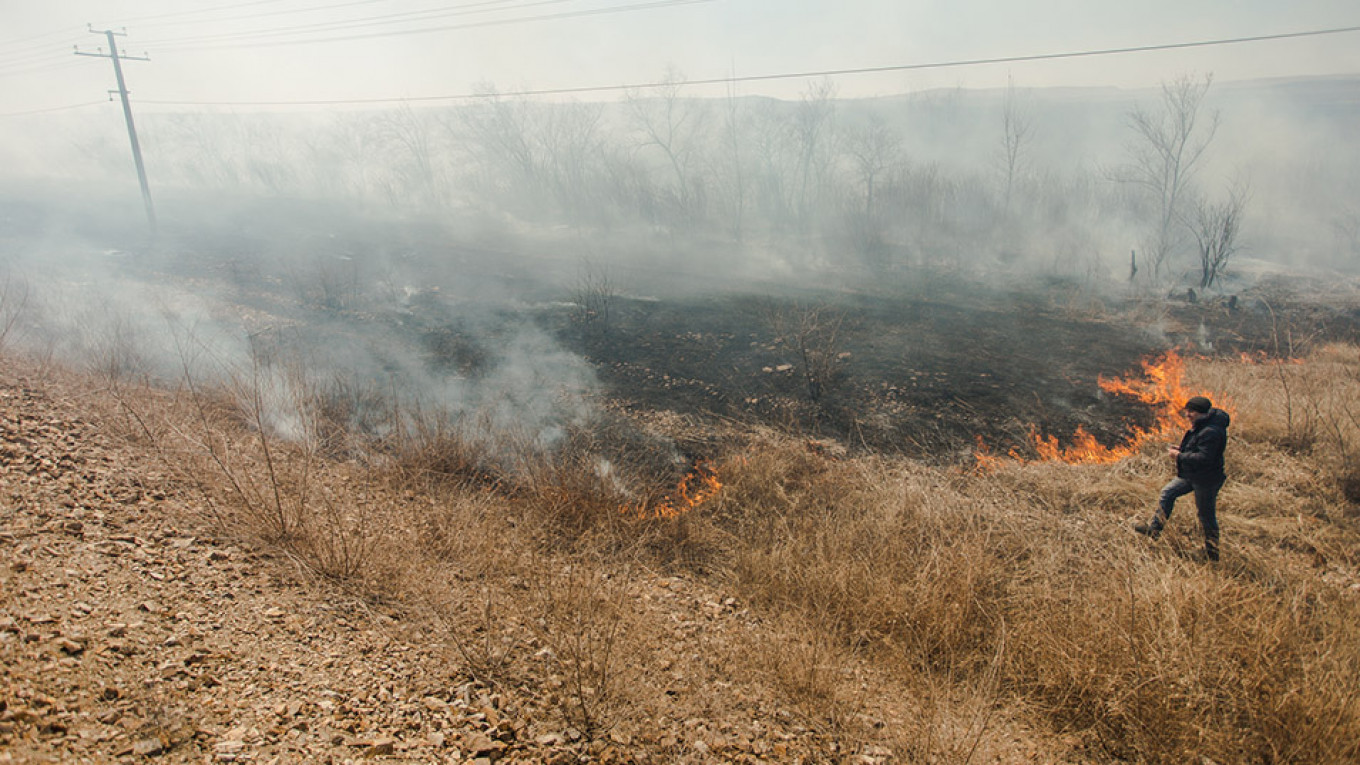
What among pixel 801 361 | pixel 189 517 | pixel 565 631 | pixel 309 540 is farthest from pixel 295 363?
pixel 801 361

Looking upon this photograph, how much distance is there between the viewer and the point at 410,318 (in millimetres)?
13133

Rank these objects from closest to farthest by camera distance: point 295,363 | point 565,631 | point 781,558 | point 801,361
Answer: point 565,631 < point 781,558 < point 295,363 < point 801,361

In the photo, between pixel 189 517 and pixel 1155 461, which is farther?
pixel 1155 461

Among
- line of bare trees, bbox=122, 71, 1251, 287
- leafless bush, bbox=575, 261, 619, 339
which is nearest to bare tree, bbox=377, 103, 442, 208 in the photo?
line of bare trees, bbox=122, 71, 1251, 287

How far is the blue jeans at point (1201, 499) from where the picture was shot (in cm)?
502

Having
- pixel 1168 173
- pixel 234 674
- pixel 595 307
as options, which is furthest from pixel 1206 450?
pixel 1168 173

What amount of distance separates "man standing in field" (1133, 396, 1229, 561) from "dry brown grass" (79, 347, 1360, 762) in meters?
0.33

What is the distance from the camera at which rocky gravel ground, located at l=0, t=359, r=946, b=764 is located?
2.33 meters

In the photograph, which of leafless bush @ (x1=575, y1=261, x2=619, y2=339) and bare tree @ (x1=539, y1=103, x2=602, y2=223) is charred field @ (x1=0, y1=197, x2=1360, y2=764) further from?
bare tree @ (x1=539, y1=103, x2=602, y2=223)

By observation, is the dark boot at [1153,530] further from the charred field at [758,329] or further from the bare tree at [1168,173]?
the bare tree at [1168,173]

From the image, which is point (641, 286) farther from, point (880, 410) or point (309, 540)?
point (309, 540)

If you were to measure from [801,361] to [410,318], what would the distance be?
938 centimetres

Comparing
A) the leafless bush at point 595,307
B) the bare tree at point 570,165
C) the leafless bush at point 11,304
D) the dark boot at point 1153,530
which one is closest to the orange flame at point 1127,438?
the dark boot at point 1153,530

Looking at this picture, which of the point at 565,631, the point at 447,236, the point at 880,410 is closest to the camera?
the point at 565,631
